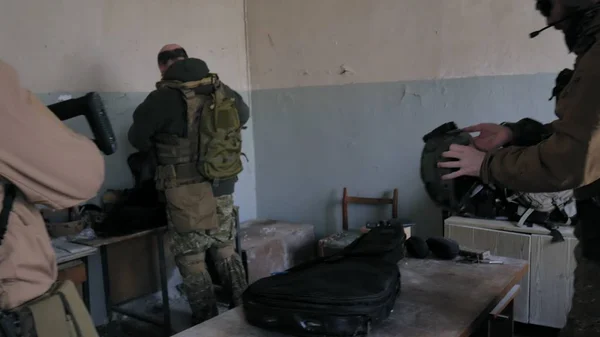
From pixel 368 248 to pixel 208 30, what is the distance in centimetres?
255

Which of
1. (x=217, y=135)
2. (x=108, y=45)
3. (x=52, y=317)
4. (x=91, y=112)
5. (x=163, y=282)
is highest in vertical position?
(x=108, y=45)

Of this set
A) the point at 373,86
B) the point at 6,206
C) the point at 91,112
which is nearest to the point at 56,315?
the point at 6,206

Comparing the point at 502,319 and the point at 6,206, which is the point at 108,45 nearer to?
the point at 6,206

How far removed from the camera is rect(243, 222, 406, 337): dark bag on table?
137cm

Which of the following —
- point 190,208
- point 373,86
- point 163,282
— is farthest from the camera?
point 373,86

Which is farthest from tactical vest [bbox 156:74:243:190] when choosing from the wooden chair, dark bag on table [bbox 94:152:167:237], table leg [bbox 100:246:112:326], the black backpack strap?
the black backpack strap

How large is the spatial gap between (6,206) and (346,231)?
2.72 meters

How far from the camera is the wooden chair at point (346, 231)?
3.43 metres

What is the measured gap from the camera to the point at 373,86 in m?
3.70

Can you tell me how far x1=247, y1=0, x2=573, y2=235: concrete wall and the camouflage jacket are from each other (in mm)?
1986

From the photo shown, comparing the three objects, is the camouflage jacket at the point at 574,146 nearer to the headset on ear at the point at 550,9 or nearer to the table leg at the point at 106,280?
the headset on ear at the point at 550,9

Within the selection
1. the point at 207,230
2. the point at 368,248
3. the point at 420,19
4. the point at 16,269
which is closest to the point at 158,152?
the point at 207,230

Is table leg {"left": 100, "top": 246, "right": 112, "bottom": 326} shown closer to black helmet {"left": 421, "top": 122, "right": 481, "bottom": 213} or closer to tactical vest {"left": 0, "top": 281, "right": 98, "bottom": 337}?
tactical vest {"left": 0, "top": 281, "right": 98, "bottom": 337}

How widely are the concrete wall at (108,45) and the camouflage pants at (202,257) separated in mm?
633
